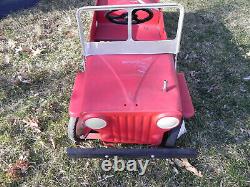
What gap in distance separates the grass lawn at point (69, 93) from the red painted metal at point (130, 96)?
529 millimetres

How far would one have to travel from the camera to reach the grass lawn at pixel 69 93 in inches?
135

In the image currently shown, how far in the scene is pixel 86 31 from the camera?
208 inches

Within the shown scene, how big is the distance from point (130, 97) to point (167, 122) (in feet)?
1.33

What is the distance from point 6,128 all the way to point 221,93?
2610 millimetres

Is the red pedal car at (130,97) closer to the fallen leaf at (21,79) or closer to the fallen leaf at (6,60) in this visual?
the fallen leaf at (21,79)

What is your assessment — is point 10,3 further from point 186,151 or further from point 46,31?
point 186,151

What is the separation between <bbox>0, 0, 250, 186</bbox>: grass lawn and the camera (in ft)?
11.2

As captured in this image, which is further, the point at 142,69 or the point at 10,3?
the point at 10,3

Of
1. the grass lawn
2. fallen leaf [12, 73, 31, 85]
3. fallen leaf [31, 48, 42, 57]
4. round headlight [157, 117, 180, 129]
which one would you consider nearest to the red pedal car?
round headlight [157, 117, 180, 129]

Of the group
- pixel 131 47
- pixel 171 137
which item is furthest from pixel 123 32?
pixel 171 137

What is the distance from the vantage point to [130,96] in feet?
10.3

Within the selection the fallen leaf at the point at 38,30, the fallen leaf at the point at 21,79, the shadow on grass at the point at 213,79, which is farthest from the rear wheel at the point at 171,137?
the fallen leaf at the point at 38,30

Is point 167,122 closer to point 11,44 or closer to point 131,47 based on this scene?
point 131,47

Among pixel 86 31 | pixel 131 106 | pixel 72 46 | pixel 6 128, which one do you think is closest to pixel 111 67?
pixel 131 106
